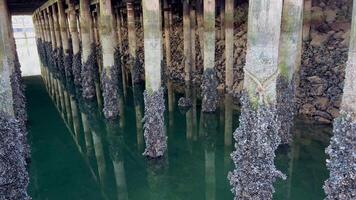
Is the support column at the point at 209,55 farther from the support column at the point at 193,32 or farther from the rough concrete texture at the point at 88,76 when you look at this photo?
the rough concrete texture at the point at 88,76

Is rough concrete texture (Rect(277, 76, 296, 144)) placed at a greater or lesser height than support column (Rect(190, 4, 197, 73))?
lesser

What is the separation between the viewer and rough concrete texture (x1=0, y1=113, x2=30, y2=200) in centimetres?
630

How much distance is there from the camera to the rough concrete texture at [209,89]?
42.0 ft

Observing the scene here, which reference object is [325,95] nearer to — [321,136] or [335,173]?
[321,136]

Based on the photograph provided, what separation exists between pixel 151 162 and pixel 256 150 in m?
4.31

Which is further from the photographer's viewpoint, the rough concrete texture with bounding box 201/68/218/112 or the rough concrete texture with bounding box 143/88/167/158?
the rough concrete texture with bounding box 201/68/218/112

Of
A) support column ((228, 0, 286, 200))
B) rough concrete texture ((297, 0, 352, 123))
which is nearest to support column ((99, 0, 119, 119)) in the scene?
rough concrete texture ((297, 0, 352, 123))

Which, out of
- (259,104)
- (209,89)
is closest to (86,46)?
(209,89)

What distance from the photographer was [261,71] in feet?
19.0

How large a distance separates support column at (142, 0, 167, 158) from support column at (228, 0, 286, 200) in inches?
126

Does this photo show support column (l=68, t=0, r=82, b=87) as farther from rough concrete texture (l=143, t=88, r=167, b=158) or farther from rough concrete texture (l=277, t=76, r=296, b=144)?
rough concrete texture (l=277, t=76, r=296, b=144)

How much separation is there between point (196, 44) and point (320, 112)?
976 cm

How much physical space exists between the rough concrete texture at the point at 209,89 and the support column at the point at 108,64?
3.63 meters

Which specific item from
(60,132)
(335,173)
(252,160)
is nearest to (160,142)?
(252,160)
